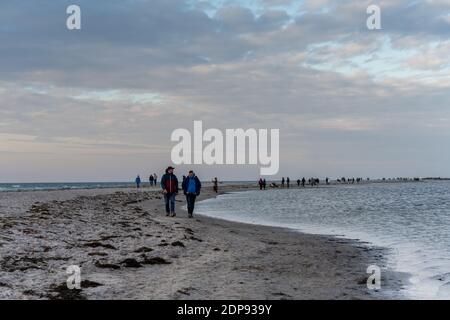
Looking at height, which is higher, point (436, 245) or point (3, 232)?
point (3, 232)

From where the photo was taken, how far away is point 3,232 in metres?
14.7

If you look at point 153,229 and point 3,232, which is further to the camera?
point 153,229

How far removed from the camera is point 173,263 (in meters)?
13.2

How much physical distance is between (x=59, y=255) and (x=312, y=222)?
1942 centimetres

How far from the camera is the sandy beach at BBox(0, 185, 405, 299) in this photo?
10008mm

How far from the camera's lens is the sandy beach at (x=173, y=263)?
10.0 meters

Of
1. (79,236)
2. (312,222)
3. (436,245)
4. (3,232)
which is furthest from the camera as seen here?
(312,222)

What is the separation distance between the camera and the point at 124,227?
65.4 ft
